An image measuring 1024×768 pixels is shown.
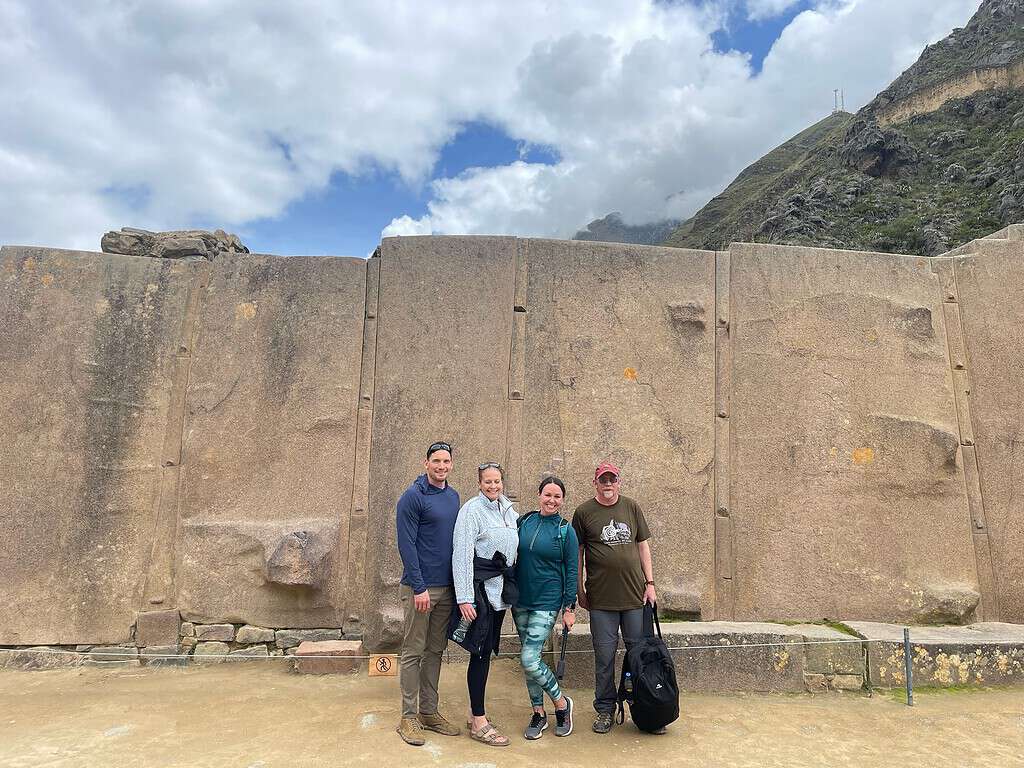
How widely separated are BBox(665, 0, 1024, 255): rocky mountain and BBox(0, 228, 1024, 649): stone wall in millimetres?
26764

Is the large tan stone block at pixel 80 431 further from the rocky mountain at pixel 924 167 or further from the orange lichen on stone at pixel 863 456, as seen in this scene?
the rocky mountain at pixel 924 167

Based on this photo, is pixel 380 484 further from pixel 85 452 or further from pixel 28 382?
pixel 28 382

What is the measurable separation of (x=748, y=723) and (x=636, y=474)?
2.01 meters

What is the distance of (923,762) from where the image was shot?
349 cm

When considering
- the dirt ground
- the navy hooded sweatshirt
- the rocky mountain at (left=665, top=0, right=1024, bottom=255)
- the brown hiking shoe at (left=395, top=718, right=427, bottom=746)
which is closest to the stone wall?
the dirt ground

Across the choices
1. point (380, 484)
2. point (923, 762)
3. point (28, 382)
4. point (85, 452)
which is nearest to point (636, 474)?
point (380, 484)

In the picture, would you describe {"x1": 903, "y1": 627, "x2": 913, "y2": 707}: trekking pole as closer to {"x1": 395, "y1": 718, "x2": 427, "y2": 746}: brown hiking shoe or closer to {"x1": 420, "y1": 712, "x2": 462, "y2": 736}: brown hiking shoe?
{"x1": 420, "y1": 712, "x2": 462, "y2": 736}: brown hiking shoe

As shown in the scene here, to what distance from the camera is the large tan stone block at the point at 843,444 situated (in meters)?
5.36

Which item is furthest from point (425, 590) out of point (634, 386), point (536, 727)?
point (634, 386)

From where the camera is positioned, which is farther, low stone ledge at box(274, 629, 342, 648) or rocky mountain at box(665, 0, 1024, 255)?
rocky mountain at box(665, 0, 1024, 255)

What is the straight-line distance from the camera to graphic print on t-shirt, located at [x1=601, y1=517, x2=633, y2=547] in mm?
3975

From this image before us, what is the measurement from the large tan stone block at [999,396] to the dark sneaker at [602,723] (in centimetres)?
384

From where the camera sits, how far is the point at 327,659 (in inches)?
190

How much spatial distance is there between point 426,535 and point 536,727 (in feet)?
4.19
